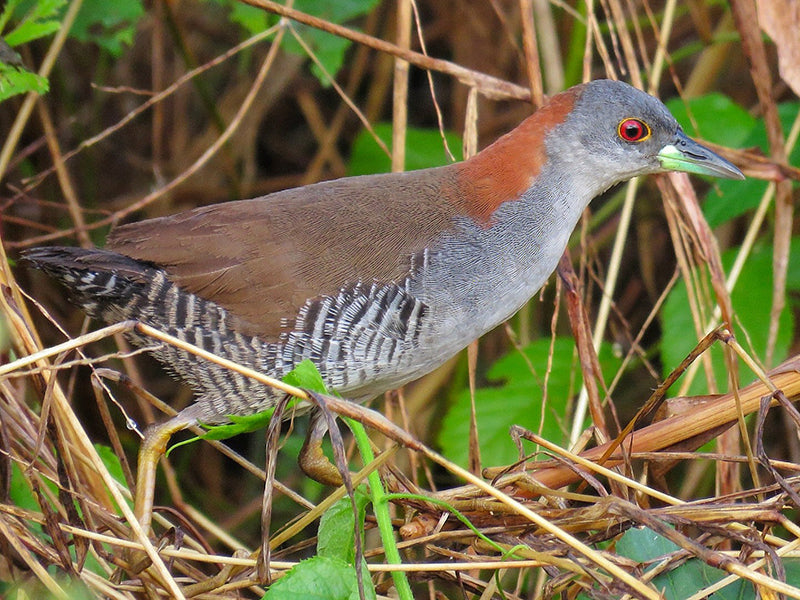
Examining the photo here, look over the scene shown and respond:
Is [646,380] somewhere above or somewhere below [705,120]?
below

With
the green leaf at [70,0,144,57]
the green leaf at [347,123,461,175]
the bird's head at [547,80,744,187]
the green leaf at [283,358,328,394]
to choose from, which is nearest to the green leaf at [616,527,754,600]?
the green leaf at [283,358,328,394]

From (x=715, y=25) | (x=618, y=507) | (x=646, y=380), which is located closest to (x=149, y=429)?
(x=618, y=507)

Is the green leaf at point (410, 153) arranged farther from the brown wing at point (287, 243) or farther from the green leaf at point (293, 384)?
the green leaf at point (293, 384)

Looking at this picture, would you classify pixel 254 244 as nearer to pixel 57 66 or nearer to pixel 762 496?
pixel 762 496

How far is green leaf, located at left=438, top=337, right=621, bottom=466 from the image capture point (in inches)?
105

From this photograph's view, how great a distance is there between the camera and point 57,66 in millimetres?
3154

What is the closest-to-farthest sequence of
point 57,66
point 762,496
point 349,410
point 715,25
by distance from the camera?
point 349,410
point 762,496
point 57,66
point 715,25

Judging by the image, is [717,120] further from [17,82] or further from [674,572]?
[17,82]

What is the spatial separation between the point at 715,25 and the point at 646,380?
1.46 metres

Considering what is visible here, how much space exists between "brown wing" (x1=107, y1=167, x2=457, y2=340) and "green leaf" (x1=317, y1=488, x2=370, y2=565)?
22.4 inches

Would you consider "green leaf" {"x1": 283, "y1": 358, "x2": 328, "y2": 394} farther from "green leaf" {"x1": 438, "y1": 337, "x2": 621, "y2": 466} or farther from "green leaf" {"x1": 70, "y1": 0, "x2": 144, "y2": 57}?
"green leaf" {"x1": 70, "y1": 0, "x2": 144, "y2": 57}

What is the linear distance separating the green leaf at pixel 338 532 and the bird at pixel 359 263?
0.46 m

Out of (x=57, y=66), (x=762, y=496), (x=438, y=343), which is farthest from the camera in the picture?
(x=57, y=66)

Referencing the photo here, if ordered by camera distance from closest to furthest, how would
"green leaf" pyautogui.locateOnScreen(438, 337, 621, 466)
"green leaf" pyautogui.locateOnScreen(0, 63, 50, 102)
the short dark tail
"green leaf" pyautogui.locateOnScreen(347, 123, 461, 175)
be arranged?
1. "green leaf" pyautogui.locateOnScreen(0, 63, 50, 102)
2. the short dark tail
3. "green leaf" pyautogui.locateOnScreen(438, 337, 621, 466)
4. "green leaf" pyautogui.locateOnScreen(347, 123, 461, 175)
